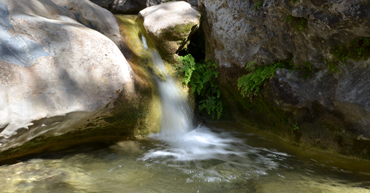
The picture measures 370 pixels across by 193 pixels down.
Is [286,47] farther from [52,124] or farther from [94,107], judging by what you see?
[52,124]

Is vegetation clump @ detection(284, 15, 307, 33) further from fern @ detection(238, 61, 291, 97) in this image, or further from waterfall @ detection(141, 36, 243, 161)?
waterfall @ detection(141, 36, 243, 161)

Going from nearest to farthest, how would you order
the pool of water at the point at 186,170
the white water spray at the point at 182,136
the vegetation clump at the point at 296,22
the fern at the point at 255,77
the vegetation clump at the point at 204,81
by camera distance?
the pool of water at the point at 186,170, the vegetation clump at the point at 296,22, the white water spray at the point at 182,136, the fern at the point at 255,77, the vegetation clump at the point at 204,81

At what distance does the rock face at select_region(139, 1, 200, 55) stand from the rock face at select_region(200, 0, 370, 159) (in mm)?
741

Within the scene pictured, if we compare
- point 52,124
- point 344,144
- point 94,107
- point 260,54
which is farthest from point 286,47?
point 52,124

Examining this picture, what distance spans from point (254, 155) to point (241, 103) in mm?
2116

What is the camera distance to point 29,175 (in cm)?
381

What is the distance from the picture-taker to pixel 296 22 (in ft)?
14.9

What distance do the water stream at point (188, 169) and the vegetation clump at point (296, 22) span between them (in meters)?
2.43

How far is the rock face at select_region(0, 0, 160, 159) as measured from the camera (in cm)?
402

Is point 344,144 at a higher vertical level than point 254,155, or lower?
higher

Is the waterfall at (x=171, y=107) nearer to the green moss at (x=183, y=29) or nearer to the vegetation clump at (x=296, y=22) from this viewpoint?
the green moss at (x=183, y=29)

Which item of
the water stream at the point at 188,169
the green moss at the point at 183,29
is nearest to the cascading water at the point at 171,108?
the water stream at the point at 188,169

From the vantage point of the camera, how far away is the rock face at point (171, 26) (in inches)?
277

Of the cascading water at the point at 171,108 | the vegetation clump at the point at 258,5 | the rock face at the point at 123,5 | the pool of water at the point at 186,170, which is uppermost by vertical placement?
the rock face at the point at 123,5
